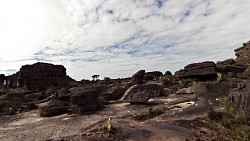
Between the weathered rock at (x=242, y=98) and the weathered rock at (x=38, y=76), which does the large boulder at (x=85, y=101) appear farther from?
the weathered rock at (x=38, y=76)

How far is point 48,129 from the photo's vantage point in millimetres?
13133

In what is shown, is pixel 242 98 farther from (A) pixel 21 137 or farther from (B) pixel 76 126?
(A) pixel 21 137

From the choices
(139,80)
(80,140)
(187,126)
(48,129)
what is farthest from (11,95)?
Answer: (187,126)

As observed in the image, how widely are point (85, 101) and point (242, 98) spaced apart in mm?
11675

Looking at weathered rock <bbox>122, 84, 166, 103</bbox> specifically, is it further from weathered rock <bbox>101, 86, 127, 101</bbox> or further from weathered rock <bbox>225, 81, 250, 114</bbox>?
weathered rock <bbox>225, 81, 250, 114</bbox>

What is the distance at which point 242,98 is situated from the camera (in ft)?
47.0

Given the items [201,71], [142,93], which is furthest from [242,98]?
[201,71]

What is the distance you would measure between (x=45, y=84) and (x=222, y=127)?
3413 centimetres

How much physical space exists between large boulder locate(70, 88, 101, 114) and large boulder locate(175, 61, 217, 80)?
734 inches

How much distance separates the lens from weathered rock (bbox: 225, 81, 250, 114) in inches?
534

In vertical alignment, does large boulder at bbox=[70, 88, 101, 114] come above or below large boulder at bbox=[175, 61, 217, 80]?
below

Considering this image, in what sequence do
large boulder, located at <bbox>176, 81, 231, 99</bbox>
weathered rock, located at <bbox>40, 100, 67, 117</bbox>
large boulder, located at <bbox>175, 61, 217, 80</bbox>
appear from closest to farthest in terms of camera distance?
weathered rock, located at <bbox>40, 100, 67, 117</bbox>, large boulder, located at <bbox>176, 81, 231, 99</bbox>, large boulder, located at <bbox>175, 61, 217, 80</bbox>

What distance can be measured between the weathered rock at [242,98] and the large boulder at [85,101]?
1042 cm

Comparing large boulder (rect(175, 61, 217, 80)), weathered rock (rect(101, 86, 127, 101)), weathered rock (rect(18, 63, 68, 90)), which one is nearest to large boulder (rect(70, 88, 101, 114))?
weathered rock (rect(101, 86, 127, 101))
